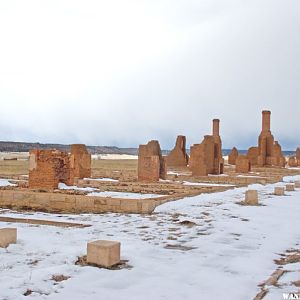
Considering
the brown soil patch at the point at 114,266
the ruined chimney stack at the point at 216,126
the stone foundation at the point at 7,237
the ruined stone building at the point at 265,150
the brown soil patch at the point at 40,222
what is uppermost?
the ruined chimney stack at the point at 216,126

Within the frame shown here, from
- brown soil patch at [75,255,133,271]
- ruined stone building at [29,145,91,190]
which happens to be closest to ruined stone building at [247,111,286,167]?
ruined stone building at [29,145,91,190]

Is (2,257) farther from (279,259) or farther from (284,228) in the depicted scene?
(284,228)

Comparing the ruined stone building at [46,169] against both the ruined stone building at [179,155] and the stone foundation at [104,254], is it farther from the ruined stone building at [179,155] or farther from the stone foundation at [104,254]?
the ruined stone building at [179,155]

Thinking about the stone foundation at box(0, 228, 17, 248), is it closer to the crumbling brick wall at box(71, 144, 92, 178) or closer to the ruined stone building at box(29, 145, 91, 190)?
the ruined stone building at box(29, 145, 91, 190)

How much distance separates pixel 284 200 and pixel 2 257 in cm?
1186

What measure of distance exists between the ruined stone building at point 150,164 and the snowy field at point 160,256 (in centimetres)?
1010

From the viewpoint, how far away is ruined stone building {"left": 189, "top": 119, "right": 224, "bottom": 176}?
29016mm

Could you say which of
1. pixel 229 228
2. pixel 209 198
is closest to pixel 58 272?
pixel 229 228

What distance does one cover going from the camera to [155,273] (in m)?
6.24

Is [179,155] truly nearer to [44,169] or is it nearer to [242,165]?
[242,165]

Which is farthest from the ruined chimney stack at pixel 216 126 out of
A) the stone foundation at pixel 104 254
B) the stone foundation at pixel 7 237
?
the stone foundation at pixel 104 254

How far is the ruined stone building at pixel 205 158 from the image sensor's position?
29016 millimetres

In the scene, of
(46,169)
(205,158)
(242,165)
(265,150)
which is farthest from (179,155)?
(46,169)

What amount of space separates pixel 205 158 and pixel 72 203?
57.7ft
